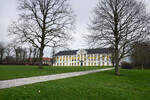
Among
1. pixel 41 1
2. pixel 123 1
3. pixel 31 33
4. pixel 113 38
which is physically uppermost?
pixel 41 1

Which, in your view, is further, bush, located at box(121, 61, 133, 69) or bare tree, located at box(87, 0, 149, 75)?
bush, located at box(121, 61, 133, 69)

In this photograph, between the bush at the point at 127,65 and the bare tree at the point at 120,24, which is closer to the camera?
the bare tree at the point at 120,24

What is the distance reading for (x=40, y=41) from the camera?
83.9 feet

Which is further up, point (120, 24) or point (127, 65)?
point (120, 24)

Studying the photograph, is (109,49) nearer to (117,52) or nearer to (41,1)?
(117,52)

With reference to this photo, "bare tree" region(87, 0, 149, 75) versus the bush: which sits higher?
"bare tree" region(87, 0, 149, 75)

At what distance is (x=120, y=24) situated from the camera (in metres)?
19.7

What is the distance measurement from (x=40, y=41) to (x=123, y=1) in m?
15.6

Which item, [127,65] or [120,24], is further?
[127,65]

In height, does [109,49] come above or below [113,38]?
below

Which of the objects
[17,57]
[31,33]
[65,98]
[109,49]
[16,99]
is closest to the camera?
[16,99]

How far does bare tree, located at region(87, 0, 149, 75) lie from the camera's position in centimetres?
1814

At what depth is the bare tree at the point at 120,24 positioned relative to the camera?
59.5 feet

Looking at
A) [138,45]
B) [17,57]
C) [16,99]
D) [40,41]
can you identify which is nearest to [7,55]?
[17,57]
